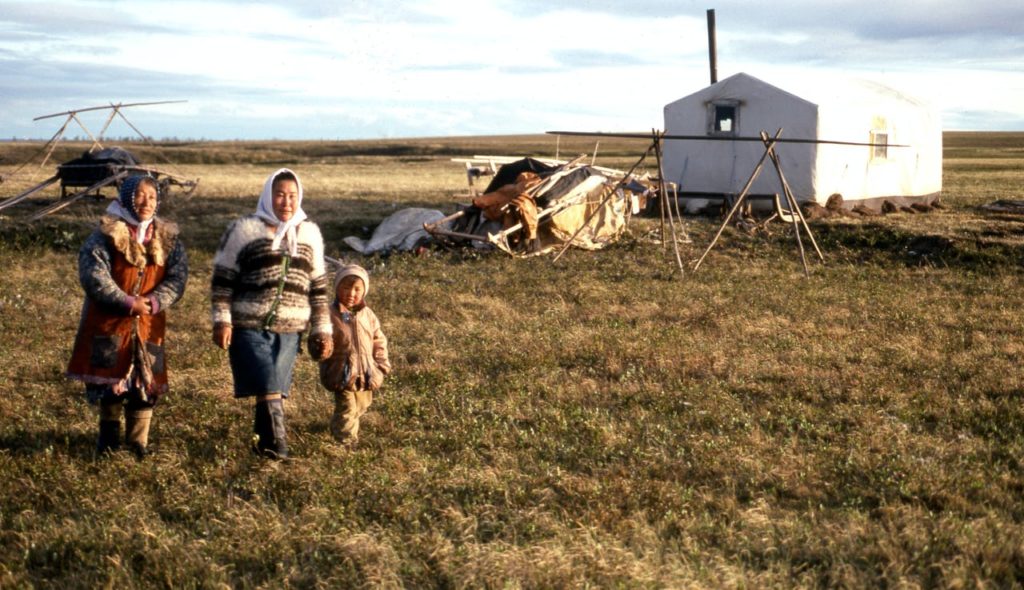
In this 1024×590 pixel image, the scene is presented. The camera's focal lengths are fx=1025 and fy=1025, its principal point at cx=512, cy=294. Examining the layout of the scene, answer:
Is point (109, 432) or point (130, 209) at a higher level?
point (130, 209)

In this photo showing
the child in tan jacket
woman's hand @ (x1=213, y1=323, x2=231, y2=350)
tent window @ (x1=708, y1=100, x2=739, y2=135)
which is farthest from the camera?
tent window @ (x1=708, y1=100, x2=739, y2=135)

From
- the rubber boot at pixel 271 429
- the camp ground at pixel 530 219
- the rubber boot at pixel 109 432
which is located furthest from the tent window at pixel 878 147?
the rubber boot at pixel 109 432

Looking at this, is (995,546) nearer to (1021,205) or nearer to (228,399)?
(228,399)

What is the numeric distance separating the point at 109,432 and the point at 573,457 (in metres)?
2.96

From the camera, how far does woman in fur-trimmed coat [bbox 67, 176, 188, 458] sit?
20.1 ft

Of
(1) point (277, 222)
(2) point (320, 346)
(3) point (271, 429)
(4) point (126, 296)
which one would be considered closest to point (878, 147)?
(2) point (320, 346)

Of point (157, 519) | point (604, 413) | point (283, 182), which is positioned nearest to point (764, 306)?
point (604, 413)

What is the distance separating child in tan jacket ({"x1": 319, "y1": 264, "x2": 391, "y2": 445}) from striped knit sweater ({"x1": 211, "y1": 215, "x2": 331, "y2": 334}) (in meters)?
0.39

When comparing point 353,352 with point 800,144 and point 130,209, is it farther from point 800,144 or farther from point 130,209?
point 800,144

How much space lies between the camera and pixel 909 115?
25422 mm

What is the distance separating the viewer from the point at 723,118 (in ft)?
75.1

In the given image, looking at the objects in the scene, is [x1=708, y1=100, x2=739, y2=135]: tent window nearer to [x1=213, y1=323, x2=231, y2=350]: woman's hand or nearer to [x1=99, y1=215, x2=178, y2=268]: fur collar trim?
[x1=99, y1=215, x2=178, y2=268]: fur collar trim

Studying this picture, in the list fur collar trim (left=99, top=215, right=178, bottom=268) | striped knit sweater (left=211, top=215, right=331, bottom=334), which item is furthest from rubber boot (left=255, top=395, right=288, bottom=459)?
fur collar trim (left=99, top=215, right=178, bottom=268)

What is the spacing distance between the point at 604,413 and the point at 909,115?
2087cm
